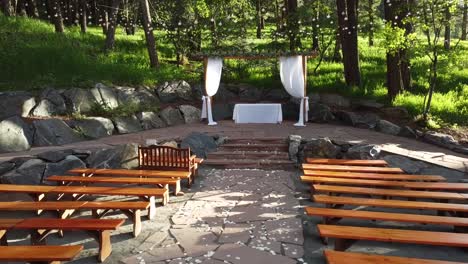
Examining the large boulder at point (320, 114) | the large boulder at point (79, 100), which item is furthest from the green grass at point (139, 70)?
the large boulder at point (320, 114)

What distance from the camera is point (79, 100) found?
29.4ft

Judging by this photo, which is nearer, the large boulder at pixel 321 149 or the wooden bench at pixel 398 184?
the wooden bench at pixel 398 184

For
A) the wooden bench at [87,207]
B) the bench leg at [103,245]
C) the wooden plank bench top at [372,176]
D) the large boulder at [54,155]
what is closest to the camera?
the bench leg at [103,245]

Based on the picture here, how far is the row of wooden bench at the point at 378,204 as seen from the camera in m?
3.16

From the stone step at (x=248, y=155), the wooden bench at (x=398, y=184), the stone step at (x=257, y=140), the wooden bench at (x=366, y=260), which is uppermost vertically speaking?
the wooden bench at (x=366, y=260)

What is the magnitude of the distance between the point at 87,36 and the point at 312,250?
1208 cm

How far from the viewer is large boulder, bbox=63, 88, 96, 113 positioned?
8812mm

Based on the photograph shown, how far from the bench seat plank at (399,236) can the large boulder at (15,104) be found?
7.06 meters

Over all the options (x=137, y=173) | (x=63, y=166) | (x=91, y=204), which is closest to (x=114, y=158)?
(x=63, y=166)

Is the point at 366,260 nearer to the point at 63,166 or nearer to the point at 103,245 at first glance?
the point at 103,245

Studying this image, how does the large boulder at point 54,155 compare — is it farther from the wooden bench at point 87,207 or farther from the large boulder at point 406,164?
the large boulder at point 406,164

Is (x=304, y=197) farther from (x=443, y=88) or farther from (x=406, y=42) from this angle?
(x=443, y=88)

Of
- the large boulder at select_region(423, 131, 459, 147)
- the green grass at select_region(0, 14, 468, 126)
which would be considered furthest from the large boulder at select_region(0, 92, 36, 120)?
the large boulder at select_region(423, 131, 459, 147)

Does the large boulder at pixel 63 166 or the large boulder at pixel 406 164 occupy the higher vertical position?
the large boulder at pixel 63 166
